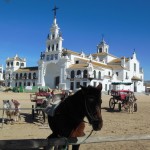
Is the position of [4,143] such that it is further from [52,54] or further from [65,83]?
[52,54]

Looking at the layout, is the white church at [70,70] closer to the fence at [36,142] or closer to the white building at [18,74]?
the white building at [18,74]

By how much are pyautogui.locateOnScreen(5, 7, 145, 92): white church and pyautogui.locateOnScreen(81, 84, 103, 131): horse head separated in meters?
56.2

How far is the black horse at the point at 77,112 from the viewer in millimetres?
3953

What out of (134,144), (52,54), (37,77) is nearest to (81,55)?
(52,54)

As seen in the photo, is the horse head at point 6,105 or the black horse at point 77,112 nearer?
the black horse at point 77,112

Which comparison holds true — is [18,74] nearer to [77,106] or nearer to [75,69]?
[75,69]

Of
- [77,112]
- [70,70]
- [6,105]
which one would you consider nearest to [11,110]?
[6,105]

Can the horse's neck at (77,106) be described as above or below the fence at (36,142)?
above

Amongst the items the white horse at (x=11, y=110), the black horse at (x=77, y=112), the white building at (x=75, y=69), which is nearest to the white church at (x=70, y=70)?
the white building at (x=75, y=69)

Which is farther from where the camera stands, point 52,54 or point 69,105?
point 52,54

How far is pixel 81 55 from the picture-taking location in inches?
2923

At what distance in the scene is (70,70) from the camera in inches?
2613

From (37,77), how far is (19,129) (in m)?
63.3

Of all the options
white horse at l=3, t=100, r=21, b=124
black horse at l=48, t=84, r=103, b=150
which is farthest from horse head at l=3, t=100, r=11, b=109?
black horse at l=48, t=84, r=103, b=150
